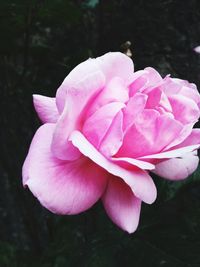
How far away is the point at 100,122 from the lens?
499 millimetres

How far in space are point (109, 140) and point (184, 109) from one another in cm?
11

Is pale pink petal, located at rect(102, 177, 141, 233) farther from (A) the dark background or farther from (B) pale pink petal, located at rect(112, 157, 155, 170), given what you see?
(A) the dark background

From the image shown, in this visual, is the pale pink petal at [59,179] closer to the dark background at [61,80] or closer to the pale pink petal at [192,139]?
the pale pink petal at [192,139]

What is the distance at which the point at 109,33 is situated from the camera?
118 cm

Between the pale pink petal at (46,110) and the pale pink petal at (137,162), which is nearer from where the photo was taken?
the pale pink petal at (137,162)

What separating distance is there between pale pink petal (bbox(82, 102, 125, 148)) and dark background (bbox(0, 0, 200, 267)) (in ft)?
1.04

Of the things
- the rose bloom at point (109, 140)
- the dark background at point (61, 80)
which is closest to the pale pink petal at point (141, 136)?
the rose bloom at point (109, 140)

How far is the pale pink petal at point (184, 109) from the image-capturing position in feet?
1.76

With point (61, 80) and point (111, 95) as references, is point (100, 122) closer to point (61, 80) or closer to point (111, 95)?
point (111, 95)

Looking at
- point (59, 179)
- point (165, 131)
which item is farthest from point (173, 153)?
point (59, 179)

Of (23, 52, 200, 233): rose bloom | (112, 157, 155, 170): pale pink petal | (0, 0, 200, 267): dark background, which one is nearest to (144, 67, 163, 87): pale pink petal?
(23, 52, 200, 233): rose bloom

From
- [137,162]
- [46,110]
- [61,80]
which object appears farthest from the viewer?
[61,80]

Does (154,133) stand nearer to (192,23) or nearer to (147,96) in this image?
(147,96)

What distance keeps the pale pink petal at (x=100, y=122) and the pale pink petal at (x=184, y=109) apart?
3.2 inches
